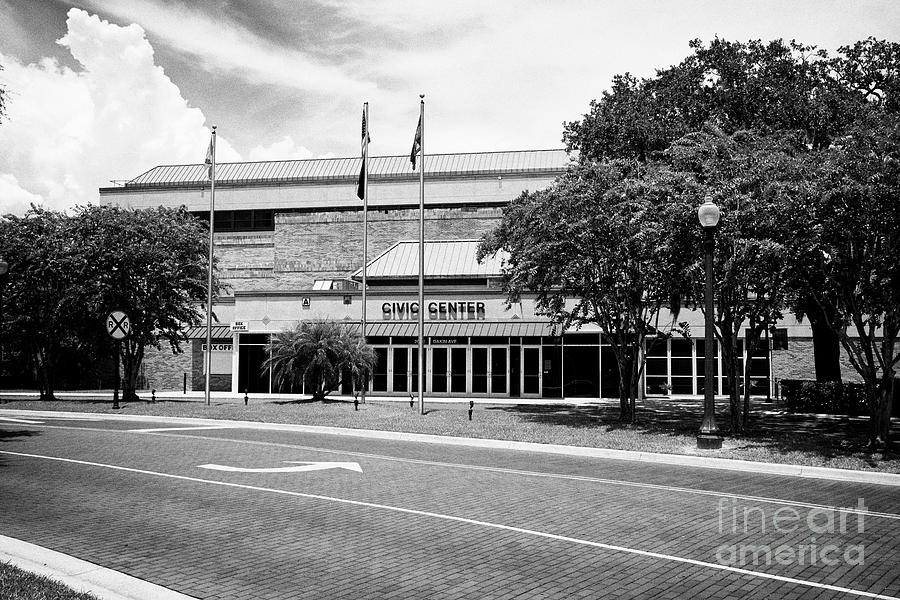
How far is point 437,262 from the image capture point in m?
43.1

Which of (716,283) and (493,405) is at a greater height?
(716,283)

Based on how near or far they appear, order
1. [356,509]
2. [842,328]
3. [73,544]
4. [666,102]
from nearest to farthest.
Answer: [73,544] → [356,509] → [842,328] → [666,102]

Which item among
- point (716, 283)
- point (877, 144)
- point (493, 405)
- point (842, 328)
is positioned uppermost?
point (877, 144)

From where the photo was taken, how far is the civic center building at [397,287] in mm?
37312

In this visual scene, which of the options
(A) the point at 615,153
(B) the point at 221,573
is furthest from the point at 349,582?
(A) the point at 615,153

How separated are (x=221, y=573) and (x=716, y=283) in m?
15.5

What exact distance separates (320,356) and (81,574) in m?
22.6

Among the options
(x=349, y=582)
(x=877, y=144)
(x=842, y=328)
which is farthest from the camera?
(x=842, y=328)

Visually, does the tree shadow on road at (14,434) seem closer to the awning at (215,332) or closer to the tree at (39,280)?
the tree at (39,280)

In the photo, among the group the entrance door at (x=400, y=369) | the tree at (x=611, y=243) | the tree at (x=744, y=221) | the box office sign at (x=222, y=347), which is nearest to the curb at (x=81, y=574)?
the tree at (x=744, y=221)

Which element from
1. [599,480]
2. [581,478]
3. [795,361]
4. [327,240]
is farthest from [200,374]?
[599,480]

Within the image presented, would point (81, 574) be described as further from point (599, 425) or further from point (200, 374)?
point (200, 374)

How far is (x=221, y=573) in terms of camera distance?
6832 millimetres

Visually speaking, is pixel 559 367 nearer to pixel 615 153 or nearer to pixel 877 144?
pixel 615 153
